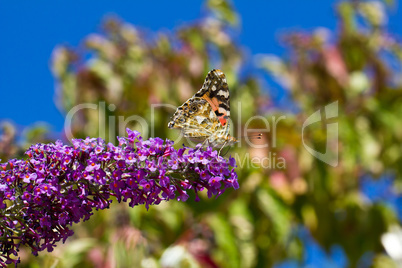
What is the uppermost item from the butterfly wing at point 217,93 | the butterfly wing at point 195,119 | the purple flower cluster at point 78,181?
the butterfly wing at point 217,93

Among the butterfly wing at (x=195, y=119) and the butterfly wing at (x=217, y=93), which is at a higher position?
the butterfly wing at (x=217, y=93)

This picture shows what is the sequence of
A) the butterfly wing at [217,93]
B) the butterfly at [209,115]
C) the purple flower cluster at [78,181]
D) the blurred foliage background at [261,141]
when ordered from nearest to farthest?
the purple flower cluster at [78,181], the butterfly at [209,115], the butterfly wing at [217,93], the blurred foliage background at [261,141]

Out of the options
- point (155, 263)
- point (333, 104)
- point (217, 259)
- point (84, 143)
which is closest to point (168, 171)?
point (84, 143)

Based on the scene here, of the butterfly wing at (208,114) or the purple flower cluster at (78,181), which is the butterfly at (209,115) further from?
the purple flower cluster at (78,181)

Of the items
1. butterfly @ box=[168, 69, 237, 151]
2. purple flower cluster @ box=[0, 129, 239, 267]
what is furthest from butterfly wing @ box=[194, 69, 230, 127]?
purple flower cluster @ box=[0, 129, 239, 267]

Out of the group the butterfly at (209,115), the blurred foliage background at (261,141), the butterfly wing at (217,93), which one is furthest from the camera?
the blurred foliage background at (261,141)

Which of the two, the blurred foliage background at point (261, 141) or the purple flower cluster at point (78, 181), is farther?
the blurred foliage background at point (261, 141)

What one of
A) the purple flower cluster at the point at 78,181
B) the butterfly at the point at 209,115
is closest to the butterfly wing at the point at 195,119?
the butterfly at the point at 209,115
